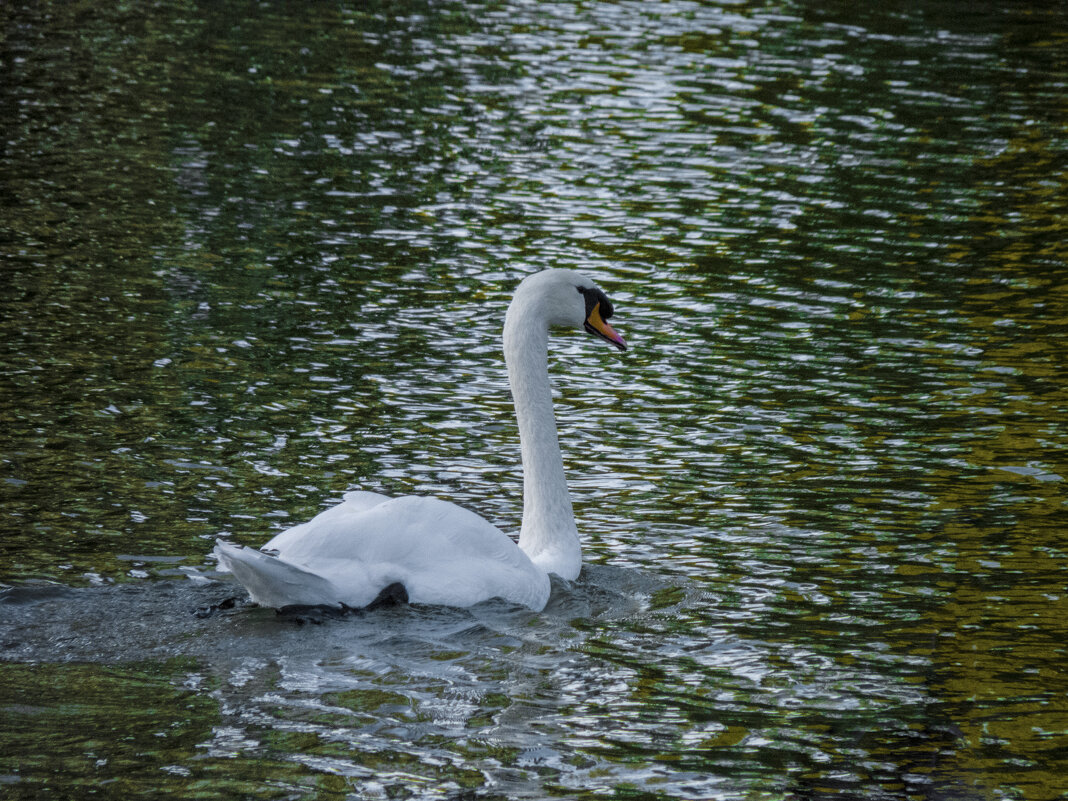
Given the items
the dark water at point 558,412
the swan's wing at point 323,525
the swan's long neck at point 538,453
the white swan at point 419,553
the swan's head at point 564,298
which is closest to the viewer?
the dark water at point 558,412

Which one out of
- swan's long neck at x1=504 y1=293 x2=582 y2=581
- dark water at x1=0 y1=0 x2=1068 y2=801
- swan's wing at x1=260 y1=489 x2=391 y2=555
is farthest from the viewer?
swan's long neck at x1=504 y1=293 x2=582 y2=581

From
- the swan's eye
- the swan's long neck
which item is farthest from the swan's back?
the swan's eye

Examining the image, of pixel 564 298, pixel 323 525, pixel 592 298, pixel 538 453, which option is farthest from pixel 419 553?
pixel 592 298

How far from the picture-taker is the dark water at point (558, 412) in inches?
268

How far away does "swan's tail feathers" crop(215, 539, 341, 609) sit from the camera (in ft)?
23.6

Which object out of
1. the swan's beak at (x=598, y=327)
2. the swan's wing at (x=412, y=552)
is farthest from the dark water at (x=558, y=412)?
the swan's beak at (x=598, y=327)

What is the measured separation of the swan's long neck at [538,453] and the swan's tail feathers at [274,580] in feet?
4.72

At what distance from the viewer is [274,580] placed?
744cm

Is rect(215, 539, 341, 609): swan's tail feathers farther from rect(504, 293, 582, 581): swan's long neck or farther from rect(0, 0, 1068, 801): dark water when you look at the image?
rect(504, 293, 582, 581): swan's long neck

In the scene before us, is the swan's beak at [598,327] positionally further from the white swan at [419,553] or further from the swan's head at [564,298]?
the white swan at [419,553]

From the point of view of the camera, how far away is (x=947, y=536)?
31.4ft

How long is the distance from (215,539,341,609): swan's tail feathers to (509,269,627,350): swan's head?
2161 millimetres

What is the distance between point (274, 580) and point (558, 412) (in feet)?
15.3

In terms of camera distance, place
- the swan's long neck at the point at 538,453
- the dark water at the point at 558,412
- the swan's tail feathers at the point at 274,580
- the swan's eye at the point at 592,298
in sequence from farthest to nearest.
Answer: the swan's eye at the point at 592,298 → the swan's long neck at the point at 538,453 → the swan's tail feathers at the point at 274,580 → the dark water at the point at 558,412
